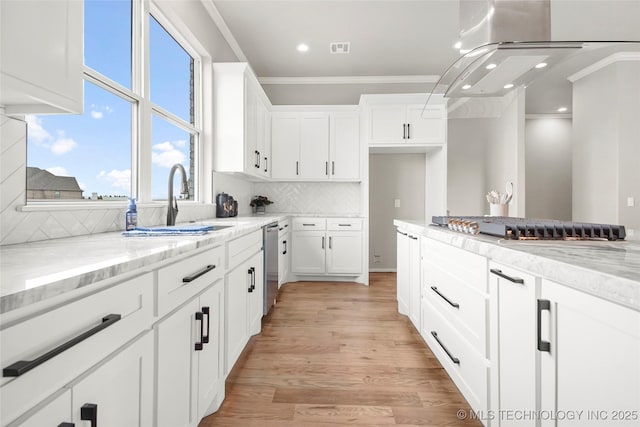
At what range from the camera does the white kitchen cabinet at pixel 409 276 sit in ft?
7.82

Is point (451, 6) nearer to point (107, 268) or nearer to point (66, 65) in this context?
point (66, 65)

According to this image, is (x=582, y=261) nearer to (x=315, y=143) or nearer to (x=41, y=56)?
(x=41, y=56)

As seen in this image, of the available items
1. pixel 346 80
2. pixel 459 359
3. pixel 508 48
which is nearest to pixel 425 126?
pixel 346 80

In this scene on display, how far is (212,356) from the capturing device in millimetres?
1503

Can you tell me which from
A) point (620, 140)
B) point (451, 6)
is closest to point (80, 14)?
point (451, 6)

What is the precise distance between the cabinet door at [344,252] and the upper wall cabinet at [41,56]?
3.51 meters

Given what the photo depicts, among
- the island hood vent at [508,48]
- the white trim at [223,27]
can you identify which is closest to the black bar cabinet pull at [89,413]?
the island hood vent at [508,48]

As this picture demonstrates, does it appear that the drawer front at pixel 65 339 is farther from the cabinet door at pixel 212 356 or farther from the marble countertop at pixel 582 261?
the marble countertop at pixel 582 261

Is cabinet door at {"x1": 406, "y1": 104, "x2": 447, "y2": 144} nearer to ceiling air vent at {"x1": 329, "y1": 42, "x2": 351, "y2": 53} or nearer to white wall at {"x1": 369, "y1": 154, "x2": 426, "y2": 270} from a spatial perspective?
white wall at {"x1": 369, "y1": 154, "x2": 426, "y2": 270}

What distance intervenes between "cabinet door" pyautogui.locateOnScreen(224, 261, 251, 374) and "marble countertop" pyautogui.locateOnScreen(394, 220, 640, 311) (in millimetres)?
1285

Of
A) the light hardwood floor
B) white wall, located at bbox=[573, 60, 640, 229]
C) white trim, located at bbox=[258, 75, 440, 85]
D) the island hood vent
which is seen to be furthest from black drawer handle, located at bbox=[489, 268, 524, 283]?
white wall, located at bbox=[573, 60, 640, 229]

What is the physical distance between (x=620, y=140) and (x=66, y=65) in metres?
5.83

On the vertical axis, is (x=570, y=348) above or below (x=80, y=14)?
below

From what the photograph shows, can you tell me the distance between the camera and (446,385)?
1.84 meters
